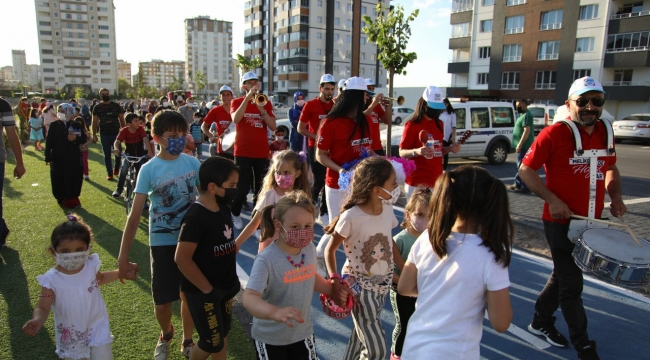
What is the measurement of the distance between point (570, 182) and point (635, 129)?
23731 mm

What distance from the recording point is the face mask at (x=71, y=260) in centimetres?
251

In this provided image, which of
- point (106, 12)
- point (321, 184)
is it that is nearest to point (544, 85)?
point (321, 184)

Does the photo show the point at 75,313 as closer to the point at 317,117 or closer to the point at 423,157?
the point at 423,157

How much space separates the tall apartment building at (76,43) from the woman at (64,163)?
10751cm

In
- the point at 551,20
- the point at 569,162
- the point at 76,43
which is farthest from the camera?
the point at 76,43

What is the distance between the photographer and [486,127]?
13.7 m

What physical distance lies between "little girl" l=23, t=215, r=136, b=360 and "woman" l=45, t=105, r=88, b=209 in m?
5.77

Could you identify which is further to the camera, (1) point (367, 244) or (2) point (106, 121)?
(2) point (106, 121)

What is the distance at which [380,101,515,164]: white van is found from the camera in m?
13.3

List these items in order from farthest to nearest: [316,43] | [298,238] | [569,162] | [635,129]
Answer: [316,43] → [635,129] → [569,162] → [298,238]

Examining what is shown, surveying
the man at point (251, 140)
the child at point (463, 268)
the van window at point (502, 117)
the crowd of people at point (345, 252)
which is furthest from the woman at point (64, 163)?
the van window at point (502, 117)

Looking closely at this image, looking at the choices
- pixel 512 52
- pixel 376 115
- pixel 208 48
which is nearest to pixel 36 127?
pixel 376 115

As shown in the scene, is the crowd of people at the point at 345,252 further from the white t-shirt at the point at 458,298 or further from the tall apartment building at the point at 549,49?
the tall apartment building at the point at 549,49

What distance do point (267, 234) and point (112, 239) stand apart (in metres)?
4.27
